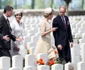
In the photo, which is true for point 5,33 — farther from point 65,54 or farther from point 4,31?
point 65,54

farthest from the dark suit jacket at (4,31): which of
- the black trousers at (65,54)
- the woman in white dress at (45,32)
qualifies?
the black trousers at (65,54)

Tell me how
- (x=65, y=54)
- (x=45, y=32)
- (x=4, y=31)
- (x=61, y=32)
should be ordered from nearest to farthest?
(x=4, y=31) → (x=45, y=32) → (x=61, y=32) → (x=65, y=54)

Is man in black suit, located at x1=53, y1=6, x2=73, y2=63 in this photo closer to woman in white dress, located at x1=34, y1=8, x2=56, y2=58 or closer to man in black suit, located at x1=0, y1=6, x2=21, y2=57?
woman in white dress, located at x1=34, y1=8, x2=56, y2=58

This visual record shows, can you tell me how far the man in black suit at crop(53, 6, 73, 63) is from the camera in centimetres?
980

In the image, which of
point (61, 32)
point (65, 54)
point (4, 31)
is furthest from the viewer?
point (65, 54)

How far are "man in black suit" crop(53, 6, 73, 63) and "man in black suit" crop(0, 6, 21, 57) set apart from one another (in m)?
0.96

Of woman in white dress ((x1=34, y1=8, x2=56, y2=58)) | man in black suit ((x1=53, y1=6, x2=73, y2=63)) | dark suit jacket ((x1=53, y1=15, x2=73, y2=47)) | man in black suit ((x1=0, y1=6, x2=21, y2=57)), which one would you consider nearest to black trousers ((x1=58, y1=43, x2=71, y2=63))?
man in black suit ((x1=53, y1=6, x2=73, y2=63))

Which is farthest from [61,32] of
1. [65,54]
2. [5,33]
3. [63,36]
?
[5,33]

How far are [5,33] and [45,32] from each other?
2.55ft

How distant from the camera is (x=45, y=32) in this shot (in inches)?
374

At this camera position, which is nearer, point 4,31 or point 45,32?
point 4,31

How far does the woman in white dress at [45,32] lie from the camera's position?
9.45m

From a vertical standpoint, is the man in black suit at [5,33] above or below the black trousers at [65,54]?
above

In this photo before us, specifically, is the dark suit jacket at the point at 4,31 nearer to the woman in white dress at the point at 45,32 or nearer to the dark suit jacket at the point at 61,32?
the woman in white dress at the point at 45,32
